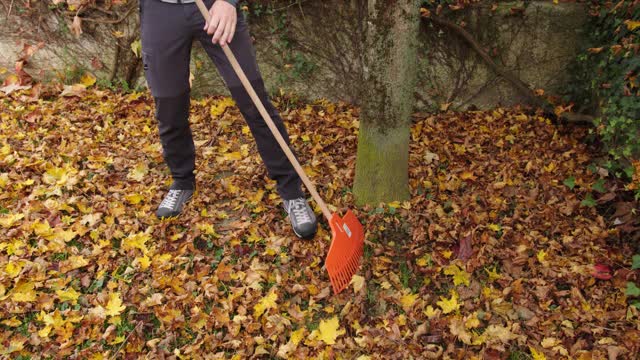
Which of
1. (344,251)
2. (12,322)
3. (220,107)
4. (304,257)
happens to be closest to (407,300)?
(344,251)

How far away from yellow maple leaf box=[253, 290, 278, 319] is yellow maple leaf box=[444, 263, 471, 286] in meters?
0.98

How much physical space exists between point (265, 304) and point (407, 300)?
2.52 ft

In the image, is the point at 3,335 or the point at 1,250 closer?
the point at 3,335

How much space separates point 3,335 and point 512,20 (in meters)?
3.99

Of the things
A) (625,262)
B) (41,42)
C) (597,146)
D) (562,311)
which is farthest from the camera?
(41,42)

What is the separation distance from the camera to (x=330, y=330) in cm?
235

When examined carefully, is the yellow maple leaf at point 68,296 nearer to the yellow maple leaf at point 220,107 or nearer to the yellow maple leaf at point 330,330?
the yellow maple leaf at point 330,330

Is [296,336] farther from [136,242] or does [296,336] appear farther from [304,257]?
[136,242]

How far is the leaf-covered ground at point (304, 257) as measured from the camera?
232cm

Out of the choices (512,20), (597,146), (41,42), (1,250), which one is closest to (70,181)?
(1,250)

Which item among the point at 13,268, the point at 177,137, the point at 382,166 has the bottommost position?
the point at 13,268

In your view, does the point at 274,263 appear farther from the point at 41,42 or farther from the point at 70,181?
the point at 41,42

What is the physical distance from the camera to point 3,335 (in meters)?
2.31

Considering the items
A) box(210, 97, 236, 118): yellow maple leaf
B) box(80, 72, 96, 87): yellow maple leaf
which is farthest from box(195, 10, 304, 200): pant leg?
box(80, 72, 96, 87): yellow maple leaf
